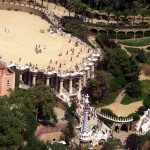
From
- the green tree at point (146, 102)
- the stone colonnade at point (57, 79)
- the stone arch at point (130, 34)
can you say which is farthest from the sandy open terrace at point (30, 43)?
the stone arch at point (130, 34)

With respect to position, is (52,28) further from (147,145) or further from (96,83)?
(147,145)

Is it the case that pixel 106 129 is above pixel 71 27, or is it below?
below

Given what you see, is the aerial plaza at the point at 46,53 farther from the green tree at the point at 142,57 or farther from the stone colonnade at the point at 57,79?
the green tree at the point at 142,57

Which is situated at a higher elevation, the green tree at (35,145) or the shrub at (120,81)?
the shrub at (120,81)

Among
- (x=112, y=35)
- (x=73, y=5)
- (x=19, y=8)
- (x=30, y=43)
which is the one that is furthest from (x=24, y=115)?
(x=19, y=8)

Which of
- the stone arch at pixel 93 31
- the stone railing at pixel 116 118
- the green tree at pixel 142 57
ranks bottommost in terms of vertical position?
the stone railing at pixel 116 118

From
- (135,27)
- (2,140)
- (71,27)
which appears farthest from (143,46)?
(2,140)
